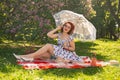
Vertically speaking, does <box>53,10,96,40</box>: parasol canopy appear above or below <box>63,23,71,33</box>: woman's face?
below

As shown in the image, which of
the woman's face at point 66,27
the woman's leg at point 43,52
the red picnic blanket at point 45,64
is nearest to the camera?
the red picnic blanket at point 45,64

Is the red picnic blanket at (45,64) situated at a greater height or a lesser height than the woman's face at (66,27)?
lesser

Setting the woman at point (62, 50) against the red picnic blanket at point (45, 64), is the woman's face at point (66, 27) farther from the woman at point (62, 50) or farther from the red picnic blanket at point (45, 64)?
the red picnic blanket at point (45, 64)

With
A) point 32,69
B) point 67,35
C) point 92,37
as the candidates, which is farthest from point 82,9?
point 32,69

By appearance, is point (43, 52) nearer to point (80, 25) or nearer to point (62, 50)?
point (62, 50)

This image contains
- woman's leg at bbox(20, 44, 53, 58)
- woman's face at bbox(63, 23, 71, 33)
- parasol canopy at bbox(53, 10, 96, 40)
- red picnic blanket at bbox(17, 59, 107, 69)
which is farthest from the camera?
parasol canopy at bbox(53, 10, 96, 40)

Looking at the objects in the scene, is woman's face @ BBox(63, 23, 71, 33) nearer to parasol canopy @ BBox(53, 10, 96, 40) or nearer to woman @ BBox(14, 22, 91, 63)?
woman @ BBox(14, 22, 91, 63)

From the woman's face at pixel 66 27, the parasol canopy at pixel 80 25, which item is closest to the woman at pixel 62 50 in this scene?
the woman's face at pixel 66 27

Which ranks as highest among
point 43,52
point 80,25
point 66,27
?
point 66,27

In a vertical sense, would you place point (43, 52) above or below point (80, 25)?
below

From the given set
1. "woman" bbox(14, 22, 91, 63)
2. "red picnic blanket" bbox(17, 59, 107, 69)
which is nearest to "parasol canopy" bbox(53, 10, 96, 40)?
"woman" bbox(14, 22, 91, 63)

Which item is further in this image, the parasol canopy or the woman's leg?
the parasol canopy

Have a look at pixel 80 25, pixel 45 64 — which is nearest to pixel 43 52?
pixel 45 64

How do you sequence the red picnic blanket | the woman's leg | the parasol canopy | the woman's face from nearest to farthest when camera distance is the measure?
the red picnic blanket < the woman's leg < the woman's face < the parasol canopy
